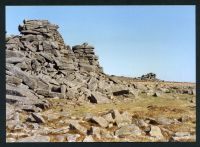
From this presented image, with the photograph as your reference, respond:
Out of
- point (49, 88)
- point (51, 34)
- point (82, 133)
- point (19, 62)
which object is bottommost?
point (82, 133)

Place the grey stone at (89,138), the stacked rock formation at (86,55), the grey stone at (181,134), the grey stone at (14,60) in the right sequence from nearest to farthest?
1. the grey stone at (89,138)
2. the grey stone at (181,134)
3. the grey stone at (14,60)
4. the stacked rock formation at (86,55)

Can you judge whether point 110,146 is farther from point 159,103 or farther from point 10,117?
point 159,103

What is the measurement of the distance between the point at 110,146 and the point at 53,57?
22.9 meters

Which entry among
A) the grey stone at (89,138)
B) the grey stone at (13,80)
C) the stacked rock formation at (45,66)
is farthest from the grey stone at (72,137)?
the grey stone at (13,80)

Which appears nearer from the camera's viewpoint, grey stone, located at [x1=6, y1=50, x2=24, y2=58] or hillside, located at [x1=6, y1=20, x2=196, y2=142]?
hillside, located at [x1=6, y1=20, x2=196, y2=142]

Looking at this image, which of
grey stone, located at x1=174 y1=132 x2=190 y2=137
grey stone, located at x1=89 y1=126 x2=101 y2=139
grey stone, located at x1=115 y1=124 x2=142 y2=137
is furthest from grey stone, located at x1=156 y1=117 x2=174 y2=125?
grey stone, located at x1=89 y1=126 x2=101 y2=139

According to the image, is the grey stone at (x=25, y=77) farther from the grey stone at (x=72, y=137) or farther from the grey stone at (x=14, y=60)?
the grey stone at (x=72, y=137)

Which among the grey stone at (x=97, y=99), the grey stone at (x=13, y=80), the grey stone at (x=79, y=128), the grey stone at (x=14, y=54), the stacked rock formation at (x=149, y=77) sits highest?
the grey stone at (x=14, y=54)

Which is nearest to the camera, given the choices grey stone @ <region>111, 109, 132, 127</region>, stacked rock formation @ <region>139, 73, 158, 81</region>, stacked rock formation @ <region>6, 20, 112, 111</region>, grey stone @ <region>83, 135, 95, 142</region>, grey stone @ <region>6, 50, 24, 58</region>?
grey stone @ <region>83, 135, 95, 142</region>

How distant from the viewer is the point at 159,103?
1177 inches

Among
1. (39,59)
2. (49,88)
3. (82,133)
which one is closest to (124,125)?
(82,133)

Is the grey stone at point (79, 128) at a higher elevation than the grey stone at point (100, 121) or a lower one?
lower

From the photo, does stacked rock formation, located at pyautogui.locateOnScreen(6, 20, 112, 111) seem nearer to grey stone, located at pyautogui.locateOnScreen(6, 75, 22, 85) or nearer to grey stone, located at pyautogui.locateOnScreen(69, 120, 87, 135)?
grey stone, located at pyautogui.locateOnScreen(6, 75, 22, 85)

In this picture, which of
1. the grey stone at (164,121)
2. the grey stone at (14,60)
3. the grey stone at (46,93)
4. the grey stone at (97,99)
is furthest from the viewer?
the grey stone at (14,60)
